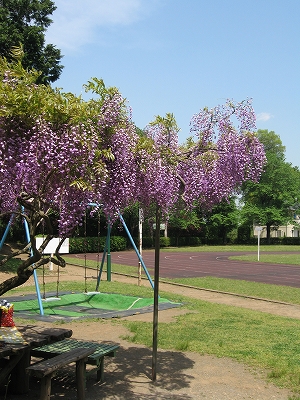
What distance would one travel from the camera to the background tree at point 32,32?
25.0 metres

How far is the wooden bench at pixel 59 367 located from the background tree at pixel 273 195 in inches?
2444

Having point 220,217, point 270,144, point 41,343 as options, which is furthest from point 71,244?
point 270,144

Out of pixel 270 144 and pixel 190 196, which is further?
pixel 270 144

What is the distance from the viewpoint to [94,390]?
6.29 metres

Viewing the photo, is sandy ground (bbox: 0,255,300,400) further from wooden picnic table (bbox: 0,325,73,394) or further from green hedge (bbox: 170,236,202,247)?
green hedge (bbox: 170,236,202,247)

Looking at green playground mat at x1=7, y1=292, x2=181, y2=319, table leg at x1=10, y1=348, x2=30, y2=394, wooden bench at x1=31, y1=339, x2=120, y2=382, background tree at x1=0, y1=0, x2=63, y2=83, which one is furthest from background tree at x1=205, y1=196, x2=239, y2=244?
table leg at x1=10, y1=348, x2=30, y2=394

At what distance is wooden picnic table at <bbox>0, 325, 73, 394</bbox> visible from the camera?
18.4 ft

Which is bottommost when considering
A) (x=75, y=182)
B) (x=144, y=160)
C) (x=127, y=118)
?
(x=75, y=182)

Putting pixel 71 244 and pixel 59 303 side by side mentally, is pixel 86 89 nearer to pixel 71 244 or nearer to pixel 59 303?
pixel 59 303

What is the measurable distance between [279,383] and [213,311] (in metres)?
6.05

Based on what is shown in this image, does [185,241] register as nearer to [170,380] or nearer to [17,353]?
[170,380]

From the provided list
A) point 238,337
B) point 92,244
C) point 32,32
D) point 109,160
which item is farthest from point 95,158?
point 92,244

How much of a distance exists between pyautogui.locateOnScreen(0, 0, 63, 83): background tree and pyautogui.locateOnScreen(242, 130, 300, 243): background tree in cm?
4428

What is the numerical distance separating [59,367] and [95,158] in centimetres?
230
